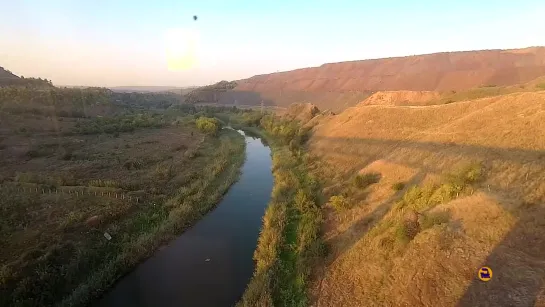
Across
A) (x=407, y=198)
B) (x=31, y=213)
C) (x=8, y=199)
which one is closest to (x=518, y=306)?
(x=407, y=198)

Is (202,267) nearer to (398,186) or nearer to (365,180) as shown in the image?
(398,186)

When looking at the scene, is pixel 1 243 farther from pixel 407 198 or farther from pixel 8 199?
pixel 407 198

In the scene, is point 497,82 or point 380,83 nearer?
point 497,82

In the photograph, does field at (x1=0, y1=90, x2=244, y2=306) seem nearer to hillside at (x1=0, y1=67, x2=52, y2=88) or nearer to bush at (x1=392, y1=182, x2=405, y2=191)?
bush at (x1=392, y1=182, x2=405, y2=191)

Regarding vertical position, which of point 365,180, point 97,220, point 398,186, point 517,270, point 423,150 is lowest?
point 365,180

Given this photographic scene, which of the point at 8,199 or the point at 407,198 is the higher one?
the point at 8,199

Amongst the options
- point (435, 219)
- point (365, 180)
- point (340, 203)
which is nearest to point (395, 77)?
A: point (365, 180)

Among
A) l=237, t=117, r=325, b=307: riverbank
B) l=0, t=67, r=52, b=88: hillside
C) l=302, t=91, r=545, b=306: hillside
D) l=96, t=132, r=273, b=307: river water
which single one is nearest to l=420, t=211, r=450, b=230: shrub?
l=302, t=91, r=545, b=306: hillside
